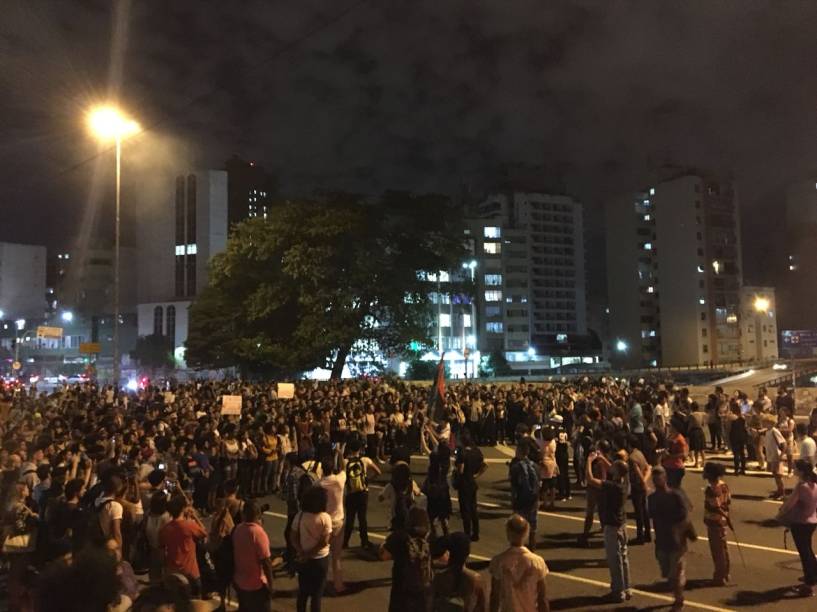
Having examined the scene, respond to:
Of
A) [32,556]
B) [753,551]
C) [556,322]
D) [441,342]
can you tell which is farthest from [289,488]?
[556,322]

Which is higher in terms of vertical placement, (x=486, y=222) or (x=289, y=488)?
(x=486, y=222)

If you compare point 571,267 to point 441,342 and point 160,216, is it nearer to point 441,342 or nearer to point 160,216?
point 441,342

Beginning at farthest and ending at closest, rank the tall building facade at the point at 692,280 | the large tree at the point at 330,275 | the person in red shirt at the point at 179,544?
the tall building facade at the point at 692,280
the large tree at the point at 330,275
the person in red shirt at the point at 179,544

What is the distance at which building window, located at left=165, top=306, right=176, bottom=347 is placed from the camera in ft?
261

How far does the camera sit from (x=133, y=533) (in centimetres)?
809

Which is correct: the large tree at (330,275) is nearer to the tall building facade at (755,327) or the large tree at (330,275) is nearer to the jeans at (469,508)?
the jeans at (469,508)

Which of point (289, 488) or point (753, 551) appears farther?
point (753, 551)

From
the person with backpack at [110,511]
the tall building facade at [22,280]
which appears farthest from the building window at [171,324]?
the person with backpack at [110,511]

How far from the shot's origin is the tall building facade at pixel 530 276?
101 meters

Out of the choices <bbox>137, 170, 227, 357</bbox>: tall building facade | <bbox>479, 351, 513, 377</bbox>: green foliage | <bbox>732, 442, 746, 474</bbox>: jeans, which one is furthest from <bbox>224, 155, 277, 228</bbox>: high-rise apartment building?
<bbox>732, 442, 746, 474</bbox>: jeans

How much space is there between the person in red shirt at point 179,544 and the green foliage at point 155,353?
73.9 meters

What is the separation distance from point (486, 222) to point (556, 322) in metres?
23.7

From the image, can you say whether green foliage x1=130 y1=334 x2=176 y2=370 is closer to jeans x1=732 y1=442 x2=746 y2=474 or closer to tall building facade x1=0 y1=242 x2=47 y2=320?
tall building facade x1=0 y1=242 x2=47 y2=320

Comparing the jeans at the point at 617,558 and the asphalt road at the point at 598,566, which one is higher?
the jeans at the point at 617,558
